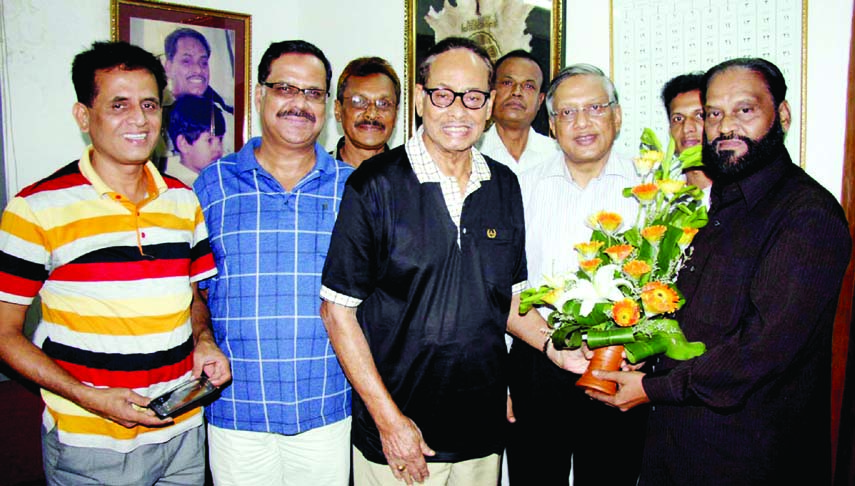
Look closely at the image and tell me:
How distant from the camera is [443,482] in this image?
1731 mm

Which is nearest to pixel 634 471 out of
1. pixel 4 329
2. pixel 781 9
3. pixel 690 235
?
pixel 690 235

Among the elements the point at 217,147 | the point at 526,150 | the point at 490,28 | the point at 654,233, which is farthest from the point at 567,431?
the point at 217,147

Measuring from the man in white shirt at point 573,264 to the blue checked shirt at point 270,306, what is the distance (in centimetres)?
77

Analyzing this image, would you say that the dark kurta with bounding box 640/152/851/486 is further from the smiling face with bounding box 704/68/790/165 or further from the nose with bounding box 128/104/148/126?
the nose with bounding box 128/104/148/126

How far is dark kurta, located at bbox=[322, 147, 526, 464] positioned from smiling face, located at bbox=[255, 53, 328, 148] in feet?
1.16

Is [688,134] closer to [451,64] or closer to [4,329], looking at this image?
[451,64]

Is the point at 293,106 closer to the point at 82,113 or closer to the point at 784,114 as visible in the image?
the point at 82,113

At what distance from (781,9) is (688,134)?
1.78 feet

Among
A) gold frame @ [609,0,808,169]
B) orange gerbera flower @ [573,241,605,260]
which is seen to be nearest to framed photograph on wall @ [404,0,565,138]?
gold frame @ [609,0,808,169]

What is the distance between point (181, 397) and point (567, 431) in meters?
1.32

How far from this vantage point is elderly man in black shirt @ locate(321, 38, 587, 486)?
162 cm

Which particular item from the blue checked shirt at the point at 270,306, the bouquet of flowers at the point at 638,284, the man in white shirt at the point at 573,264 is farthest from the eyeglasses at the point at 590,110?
the blue checked shirt at the point at 270,306

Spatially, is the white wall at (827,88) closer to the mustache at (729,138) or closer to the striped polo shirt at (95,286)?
the mustache at (729,138)

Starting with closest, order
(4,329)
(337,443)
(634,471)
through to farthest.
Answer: (4,329)
(337,443)
(634,471)
